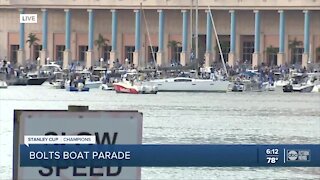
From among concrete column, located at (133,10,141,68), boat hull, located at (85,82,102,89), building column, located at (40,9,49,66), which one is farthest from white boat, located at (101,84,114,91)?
building column, located at (40,9,49,66)

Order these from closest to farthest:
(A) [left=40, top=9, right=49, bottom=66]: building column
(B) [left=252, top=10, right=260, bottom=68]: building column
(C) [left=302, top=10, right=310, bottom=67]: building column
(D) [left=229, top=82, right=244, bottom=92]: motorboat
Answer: (D) [left=229, top=82, right=244, bottom=92]: motorboat
(C) [left=302, top=10, right=310, bottom=67]: building column
(B) [left=252, top=10, right=260, bottom=68]: building column
(A) [left=40, top=9, right=49, bottom=66]: building column

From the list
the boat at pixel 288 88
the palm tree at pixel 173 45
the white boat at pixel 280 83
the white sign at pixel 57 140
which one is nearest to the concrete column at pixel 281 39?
the white boat at pixel 280 83

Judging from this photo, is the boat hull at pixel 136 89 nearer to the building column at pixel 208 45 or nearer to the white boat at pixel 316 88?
the white boat at pixel 316 88

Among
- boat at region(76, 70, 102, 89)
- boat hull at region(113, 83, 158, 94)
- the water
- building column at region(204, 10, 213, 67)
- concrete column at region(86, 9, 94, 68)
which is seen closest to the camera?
the water

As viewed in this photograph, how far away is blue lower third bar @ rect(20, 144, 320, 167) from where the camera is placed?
6.52 meters

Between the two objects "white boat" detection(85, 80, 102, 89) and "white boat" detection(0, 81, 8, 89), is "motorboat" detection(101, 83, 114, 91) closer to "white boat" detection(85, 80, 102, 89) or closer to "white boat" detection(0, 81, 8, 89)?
"white boat" detection(85, 80, 102, 89)

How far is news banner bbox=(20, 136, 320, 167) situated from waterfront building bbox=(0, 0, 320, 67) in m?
138

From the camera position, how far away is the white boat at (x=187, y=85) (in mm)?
118125

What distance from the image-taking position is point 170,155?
659 cm

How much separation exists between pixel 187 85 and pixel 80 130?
366 ft

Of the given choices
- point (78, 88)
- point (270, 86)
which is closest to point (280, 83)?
point (270, 86)

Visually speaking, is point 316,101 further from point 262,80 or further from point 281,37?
point 281,37

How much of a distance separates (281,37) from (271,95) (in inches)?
1030

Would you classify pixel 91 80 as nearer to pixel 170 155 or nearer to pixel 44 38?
pixel 44 38
